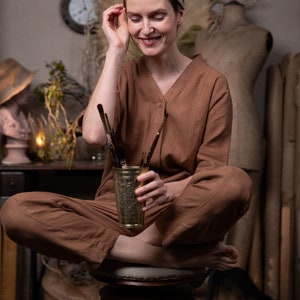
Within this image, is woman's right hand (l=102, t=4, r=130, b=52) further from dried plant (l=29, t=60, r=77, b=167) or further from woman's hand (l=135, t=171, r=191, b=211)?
dried plant (l=29, t=60, r=77, b=167)

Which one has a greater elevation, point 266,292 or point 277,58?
point 277,58

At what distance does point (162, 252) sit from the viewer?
1.77 metres

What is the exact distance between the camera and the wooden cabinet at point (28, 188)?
297 cm

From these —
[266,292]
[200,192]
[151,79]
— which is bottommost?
[266,292]

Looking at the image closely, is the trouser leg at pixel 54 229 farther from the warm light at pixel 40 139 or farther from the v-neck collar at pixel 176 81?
the warm light at pixel 40 139

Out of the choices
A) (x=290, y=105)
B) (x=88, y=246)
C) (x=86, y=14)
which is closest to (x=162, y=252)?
(x=88, y=246)

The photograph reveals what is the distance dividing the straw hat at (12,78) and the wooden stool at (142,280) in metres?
1.46

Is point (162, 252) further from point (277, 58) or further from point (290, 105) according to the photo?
point (277, 58)

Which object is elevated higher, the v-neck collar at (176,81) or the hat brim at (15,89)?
the v-neck collar at (176,81)

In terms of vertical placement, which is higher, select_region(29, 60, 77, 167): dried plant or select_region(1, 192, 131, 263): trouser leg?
select_region(1, 192, 131, 263): trouser leg

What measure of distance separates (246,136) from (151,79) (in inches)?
42.4

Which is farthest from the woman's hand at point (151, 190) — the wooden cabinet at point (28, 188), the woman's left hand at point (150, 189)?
the wooden cabinet at point (28, 188)

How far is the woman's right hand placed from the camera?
196 centimetres

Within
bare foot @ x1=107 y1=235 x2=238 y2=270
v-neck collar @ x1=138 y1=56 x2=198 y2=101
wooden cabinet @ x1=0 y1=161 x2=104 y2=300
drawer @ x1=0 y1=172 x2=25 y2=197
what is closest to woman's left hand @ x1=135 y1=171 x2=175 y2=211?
bare foot @ x1=107 y1=235 x2=238 y2=270
